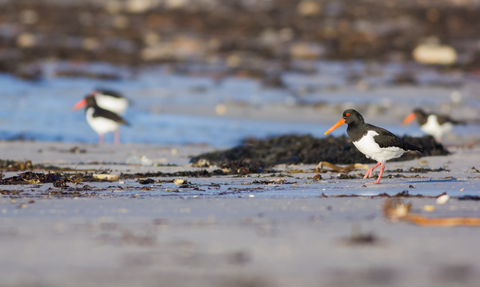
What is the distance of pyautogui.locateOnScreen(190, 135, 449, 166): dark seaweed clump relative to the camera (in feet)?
26.0

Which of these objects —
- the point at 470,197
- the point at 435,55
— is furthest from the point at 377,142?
the point at 435,55

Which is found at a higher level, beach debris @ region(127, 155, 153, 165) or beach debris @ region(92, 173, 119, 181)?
beach debris @ region(127, 155, 153, 165)

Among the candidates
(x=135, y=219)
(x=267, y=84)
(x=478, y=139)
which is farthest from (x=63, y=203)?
(x=267, y=84)

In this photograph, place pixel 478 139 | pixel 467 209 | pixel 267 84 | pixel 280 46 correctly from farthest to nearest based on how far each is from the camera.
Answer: pixel 280 46
pixel 267 84
pixel 478 139
pixel 467 209

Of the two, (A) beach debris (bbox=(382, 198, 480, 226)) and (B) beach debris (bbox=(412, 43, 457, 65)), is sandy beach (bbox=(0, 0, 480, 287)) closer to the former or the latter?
(A) beach debris (bbox=(382, 198, 480, 226))

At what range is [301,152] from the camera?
8117 mm

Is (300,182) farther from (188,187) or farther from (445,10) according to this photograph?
(445,10)

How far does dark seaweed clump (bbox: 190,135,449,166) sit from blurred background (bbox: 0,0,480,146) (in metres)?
2.35

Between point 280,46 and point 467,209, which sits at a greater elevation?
point 280,46

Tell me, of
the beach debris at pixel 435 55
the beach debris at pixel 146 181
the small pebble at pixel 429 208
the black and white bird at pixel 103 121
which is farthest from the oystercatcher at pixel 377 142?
the beach debris at pixel 435 55

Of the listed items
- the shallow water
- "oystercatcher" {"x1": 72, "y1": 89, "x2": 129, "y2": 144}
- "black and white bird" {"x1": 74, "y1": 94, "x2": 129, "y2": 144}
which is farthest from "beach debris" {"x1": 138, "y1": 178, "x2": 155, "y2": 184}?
"oystercatcher" {"x1": 72, "y1": 89, "x2": 129, "y2": 144}

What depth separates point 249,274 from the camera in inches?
117

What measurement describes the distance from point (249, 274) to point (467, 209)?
2179 millimetres

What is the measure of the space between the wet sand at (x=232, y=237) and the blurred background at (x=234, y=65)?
560cm
